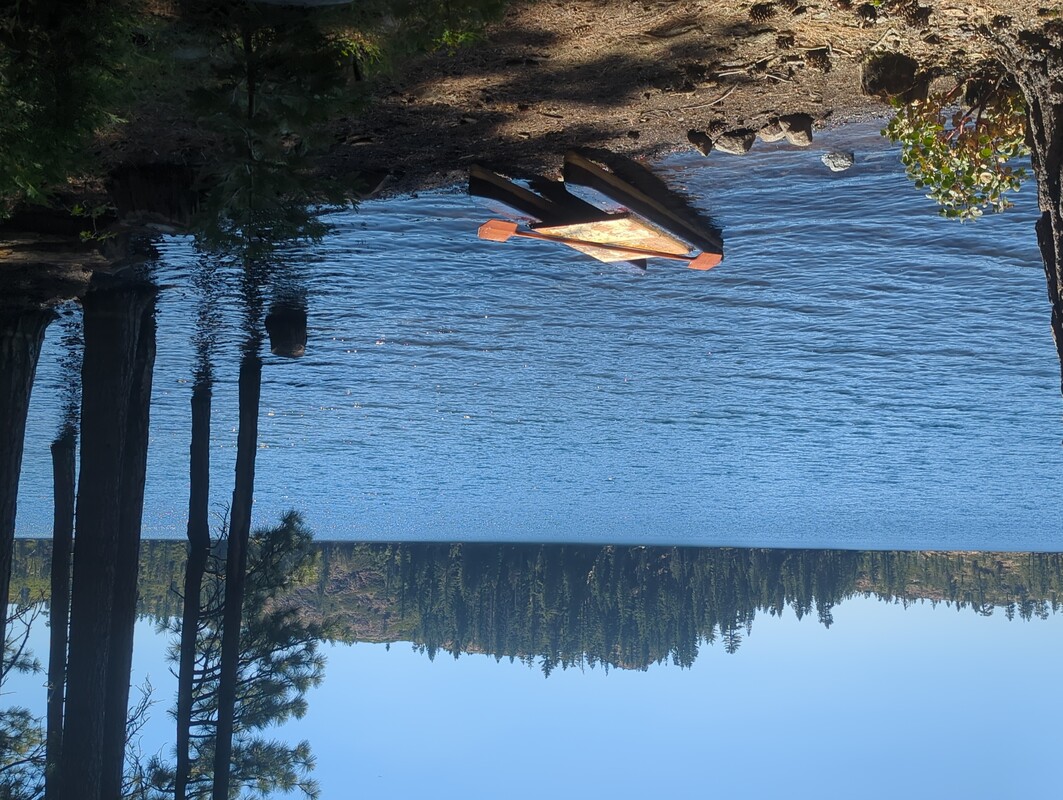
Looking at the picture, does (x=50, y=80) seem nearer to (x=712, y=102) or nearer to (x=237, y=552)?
(x=712, y=102)

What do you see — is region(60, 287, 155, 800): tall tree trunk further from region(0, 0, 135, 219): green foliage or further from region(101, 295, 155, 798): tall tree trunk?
region(0, 0, 135, 219): green foliage

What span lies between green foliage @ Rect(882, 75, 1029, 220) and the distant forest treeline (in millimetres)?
41333

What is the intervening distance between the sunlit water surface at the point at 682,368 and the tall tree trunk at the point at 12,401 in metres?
1.51

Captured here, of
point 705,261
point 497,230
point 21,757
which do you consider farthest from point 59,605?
point 705,261

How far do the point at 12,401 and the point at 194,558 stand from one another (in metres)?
6.08

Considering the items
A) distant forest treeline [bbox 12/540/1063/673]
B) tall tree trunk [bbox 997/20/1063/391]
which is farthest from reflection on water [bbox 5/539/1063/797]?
tall tree trunk [bbox 997/20/1063/391]

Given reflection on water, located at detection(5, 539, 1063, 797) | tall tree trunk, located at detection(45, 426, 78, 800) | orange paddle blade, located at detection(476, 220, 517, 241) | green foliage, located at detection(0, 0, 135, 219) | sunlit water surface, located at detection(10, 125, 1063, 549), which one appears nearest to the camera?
green foliage, located at detection(0, 0, 135, 219)

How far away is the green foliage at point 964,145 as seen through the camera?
5285 mm

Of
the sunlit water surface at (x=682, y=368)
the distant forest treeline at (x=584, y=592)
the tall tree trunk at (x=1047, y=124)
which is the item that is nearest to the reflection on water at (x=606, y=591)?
the distant forest treeline at (x=584, y=592)

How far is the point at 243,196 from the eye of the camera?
4.91 metres

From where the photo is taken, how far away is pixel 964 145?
5.52 m

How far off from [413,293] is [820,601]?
41661 mm

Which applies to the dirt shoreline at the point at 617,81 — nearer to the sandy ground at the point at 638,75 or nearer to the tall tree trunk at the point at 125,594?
the sandy ground at the point at 638,75

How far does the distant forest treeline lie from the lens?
4744cm
